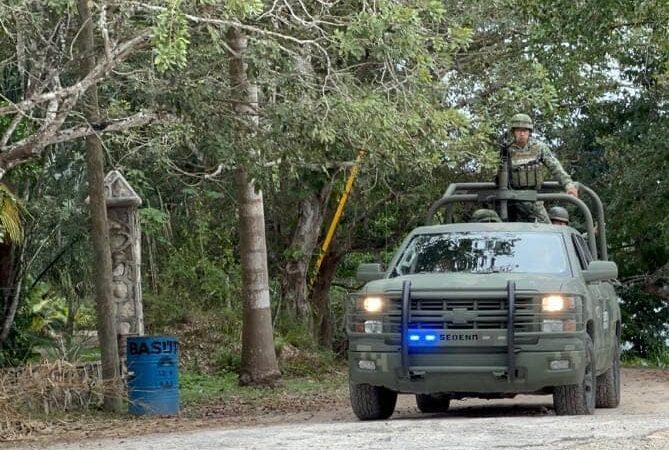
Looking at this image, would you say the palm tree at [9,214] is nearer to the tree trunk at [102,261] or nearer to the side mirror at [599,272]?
the tree trunk at [102,261]

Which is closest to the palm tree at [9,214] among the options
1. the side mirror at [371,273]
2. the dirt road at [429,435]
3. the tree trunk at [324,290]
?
the dirt road at [429,435]

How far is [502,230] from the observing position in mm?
12523

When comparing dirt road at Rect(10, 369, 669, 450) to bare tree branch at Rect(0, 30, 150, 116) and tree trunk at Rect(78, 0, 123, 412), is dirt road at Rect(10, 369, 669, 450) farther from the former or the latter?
bare tree branch at Rect(0, 30, 150, 116)

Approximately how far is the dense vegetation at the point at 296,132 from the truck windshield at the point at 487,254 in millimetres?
1496

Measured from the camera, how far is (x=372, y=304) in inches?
454

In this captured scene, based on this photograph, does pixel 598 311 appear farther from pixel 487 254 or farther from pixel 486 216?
pixel 486 216

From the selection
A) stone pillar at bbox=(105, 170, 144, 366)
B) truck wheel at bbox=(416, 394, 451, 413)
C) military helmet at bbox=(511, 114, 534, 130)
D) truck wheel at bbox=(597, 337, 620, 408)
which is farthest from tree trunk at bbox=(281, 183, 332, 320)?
truck wheel at bbox=(597, 337, 620, 408)

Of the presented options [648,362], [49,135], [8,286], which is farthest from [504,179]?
[648,362]

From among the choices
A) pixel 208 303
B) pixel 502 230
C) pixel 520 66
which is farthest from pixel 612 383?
pixel 208 303

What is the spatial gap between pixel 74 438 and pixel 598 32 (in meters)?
9.72

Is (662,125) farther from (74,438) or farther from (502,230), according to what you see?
(74,438)

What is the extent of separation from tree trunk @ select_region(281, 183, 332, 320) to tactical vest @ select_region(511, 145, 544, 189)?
972 centimetres

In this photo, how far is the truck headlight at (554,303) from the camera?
11.1m

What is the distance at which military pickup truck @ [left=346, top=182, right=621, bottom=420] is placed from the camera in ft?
36.5
